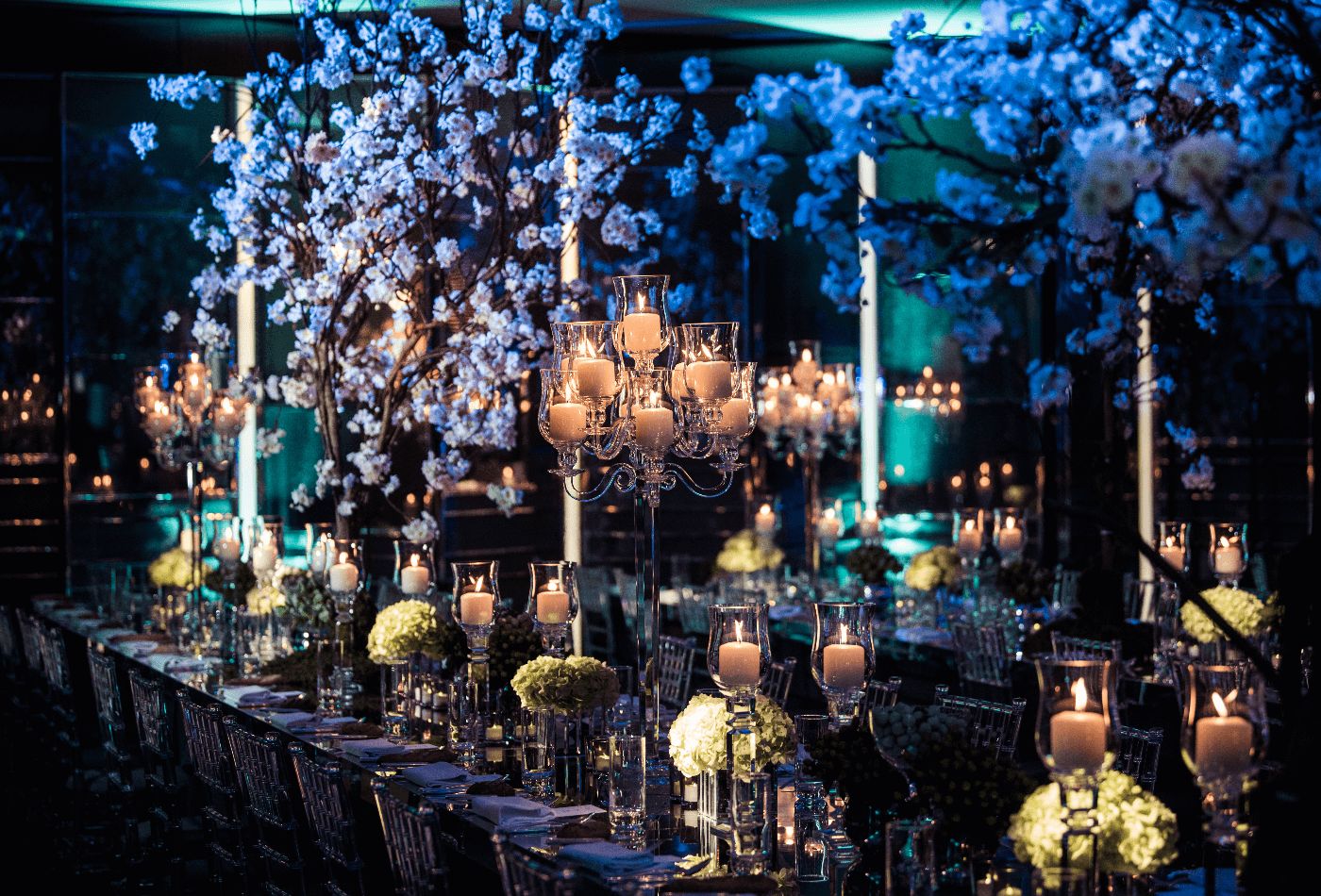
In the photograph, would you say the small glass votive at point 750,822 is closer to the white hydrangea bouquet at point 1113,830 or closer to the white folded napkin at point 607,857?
the white folded napkin at point 607,857

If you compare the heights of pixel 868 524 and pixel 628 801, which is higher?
pixel 868 524

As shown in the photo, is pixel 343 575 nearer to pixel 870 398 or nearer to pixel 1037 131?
pixel 1037 131

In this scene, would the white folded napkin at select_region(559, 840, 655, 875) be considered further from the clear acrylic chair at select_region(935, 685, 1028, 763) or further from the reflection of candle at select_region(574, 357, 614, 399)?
the reflection of candle at select_region(574, 357, 614, 399)

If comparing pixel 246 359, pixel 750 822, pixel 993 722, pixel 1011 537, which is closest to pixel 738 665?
pixel 750 822

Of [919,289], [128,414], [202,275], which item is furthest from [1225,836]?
[128,414]

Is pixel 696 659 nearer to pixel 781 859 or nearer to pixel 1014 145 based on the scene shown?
pixel 781 859

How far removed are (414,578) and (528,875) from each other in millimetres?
3089

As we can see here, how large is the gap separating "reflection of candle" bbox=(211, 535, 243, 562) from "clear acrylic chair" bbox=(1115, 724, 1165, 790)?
4.66 m

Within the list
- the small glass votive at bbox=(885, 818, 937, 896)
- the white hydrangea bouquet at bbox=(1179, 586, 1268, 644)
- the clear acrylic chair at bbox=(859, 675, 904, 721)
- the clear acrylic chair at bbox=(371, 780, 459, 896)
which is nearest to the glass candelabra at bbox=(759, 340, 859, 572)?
the white hydrangea bouquet at bbox=(1179, 586, 1268, 644)

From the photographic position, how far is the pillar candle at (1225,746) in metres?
3.21

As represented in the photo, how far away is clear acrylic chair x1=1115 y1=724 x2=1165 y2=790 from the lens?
5090 mm

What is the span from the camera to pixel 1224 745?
3.21 metres

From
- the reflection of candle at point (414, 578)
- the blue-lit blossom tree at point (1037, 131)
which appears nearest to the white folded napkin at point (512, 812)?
the reflection of candle at point (414, 578)

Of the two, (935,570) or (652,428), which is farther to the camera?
(935,570)
